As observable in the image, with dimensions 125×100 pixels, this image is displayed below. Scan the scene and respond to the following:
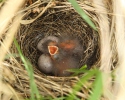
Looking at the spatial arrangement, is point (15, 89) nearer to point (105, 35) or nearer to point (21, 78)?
point (21, 78)

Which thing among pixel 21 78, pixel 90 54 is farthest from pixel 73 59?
pixel 21 78

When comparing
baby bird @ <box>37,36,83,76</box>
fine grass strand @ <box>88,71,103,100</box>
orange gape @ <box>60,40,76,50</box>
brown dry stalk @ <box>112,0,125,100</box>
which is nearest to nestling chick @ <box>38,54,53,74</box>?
baby bird @ <box>37,36,83,76</box>

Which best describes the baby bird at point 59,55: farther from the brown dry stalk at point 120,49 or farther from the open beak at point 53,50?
the brown dry stalk at point 120,49

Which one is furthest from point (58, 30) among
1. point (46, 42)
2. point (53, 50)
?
point (53, 50)

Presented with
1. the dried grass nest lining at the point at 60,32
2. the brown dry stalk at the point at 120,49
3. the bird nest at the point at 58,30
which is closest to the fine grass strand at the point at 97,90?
the brown dry stalk at the point at 120,49

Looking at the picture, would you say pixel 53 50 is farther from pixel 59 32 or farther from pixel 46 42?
pixel 59 32

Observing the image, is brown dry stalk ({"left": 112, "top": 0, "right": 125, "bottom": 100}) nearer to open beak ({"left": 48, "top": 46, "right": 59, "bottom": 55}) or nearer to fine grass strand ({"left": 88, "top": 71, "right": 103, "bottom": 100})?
fine grass strand ({"left": 88, "top": 71, "right": 103, "bottom": 100})
